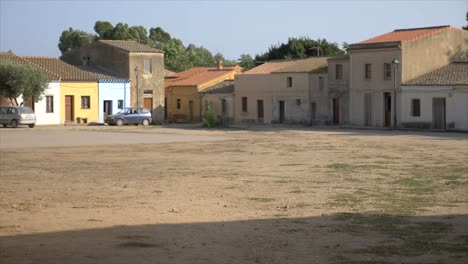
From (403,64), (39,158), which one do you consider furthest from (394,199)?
(403,64)

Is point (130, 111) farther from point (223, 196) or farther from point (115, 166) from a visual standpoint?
point (223, 196)

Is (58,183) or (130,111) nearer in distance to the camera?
(58,183)

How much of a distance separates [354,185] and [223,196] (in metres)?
4.02

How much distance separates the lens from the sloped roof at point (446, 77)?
51.9m

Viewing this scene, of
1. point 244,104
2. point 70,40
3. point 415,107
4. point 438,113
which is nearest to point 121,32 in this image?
point 70,40

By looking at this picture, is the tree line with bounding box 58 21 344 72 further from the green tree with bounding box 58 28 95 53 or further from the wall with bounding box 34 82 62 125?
the wall with bounding box 34 82 62 125

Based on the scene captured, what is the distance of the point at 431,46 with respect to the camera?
184 feet

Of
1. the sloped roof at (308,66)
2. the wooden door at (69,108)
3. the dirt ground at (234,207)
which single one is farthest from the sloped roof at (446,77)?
the wooden door at (69,108)

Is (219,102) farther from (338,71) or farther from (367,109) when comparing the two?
→ (367,109)

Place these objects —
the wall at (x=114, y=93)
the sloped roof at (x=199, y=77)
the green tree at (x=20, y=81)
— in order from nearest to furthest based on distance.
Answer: the green tree at (x=20, y=81), the wall at (x=114, y=93), the sloped roof at (x=199, y=77)

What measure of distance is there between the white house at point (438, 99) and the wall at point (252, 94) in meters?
14.7

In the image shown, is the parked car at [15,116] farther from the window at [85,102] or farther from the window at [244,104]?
the window at [244,104]

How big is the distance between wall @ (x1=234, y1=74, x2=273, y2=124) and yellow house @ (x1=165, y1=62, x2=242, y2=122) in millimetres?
4877

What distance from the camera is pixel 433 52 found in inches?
2211
